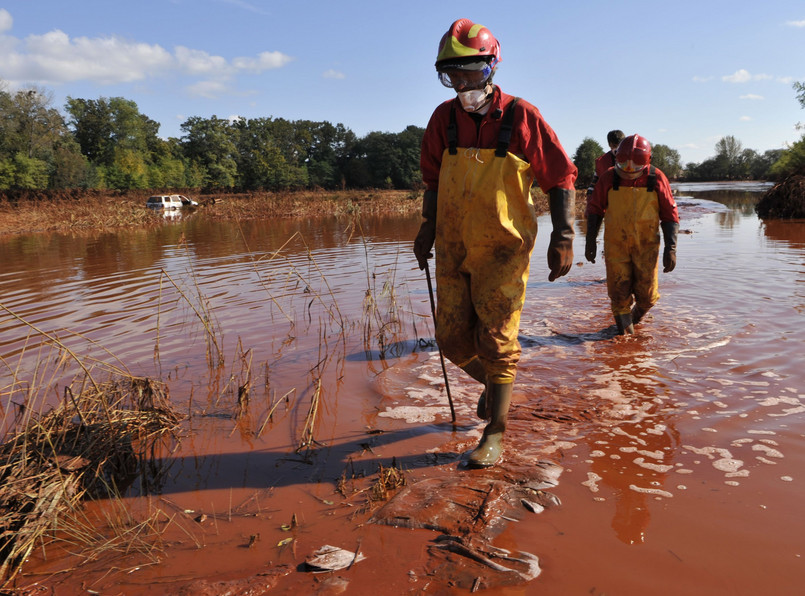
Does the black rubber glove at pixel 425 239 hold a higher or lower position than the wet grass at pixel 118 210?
lower

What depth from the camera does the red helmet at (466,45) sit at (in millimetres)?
2799

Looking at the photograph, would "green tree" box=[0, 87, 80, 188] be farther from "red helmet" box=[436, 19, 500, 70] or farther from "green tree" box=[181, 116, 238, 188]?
"red helmet" box=[436, 19, 500, 70]

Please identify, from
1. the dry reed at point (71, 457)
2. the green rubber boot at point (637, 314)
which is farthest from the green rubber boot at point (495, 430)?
the green rubber boot at point (637, 314)

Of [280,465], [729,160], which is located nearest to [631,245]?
[280,465]

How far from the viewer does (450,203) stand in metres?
2.96

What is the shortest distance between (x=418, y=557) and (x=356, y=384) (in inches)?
89.4

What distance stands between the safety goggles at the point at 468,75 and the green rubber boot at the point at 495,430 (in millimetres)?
1606

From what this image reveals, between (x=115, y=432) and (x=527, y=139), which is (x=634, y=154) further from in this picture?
(x=115, y=432)

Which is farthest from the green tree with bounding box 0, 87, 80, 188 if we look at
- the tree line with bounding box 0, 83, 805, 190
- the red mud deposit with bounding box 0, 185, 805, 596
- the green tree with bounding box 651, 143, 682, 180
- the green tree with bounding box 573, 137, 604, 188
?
the green tree with bounding box 651, 143, 682, 180

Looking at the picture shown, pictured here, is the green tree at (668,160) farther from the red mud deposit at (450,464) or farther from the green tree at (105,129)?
the red mud deposit at (450,464)

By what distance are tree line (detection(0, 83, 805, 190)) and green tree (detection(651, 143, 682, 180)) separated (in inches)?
10.9

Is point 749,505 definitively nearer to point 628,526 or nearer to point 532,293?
point 628,526

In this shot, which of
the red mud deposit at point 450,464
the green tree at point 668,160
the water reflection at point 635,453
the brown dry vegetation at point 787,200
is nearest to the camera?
the red mud deposit at point 450,464

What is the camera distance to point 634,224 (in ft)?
16.7
